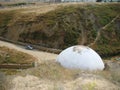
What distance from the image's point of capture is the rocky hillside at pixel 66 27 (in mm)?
34906

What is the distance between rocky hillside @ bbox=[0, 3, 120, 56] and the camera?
34906 mm

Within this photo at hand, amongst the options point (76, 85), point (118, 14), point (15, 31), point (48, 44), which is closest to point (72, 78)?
point (76, 85)

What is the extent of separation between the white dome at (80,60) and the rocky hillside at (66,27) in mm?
17614

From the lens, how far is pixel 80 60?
15.9 m

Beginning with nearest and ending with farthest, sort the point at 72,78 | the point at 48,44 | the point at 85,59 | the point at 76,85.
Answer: the point at 76,85 → the point at 72,78 → the point at 85,59 → the point at 48,44

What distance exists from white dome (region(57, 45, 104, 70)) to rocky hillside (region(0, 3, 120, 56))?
17.6 m

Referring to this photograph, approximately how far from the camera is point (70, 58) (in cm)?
1602

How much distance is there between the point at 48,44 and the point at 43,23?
239 cm

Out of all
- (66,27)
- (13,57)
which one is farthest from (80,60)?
(66,27)

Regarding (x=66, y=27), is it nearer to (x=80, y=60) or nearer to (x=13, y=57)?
(x=13, y=57)

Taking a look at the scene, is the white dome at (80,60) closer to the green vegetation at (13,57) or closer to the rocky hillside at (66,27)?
the green vegetation at (13,57)

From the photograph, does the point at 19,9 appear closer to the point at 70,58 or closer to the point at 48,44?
the point at 48,44

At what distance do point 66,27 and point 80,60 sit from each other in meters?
19.6

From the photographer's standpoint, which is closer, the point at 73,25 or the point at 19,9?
the point at 73,25
